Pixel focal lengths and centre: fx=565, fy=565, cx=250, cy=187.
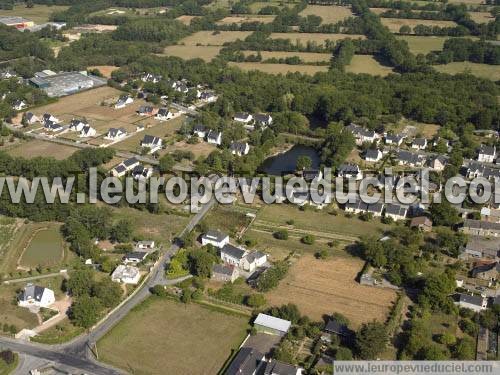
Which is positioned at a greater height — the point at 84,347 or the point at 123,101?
the point at 123,101

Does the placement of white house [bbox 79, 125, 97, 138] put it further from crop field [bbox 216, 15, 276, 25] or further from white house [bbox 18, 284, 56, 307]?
crop field [bbox 216, 15, 276, 25]

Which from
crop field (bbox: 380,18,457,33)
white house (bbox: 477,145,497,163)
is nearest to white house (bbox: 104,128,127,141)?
white house (bbox: 477,145,497,163)

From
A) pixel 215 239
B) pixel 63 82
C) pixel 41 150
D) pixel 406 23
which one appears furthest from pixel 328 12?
pixel 215 239

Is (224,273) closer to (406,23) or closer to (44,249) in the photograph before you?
(44,249)

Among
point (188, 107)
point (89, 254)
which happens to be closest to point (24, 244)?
point (89, 254)

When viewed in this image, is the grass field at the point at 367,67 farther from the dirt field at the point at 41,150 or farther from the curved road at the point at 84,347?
the curved road at the point at 84,347

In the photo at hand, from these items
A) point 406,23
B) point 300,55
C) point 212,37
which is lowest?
point 300,55
